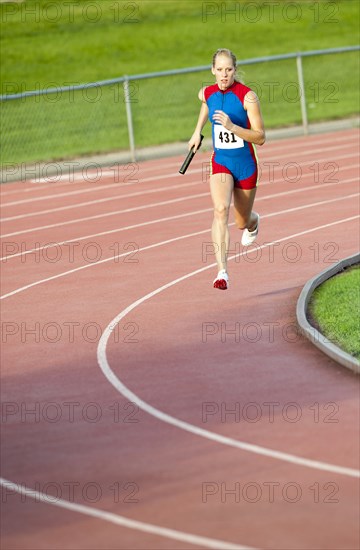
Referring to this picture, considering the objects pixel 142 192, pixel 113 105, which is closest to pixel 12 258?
pixel 142 192

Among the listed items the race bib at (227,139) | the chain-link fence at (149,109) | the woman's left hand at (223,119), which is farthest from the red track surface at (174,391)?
the chain-link fence at (149,109)

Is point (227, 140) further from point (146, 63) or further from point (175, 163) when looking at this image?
point (146, 63)

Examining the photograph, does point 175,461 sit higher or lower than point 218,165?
lower

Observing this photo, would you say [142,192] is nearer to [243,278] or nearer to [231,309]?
[243,278]

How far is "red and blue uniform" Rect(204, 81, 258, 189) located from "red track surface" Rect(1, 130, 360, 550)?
1.32 metres

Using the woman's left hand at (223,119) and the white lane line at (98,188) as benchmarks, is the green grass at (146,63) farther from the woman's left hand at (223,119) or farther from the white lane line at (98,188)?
the woman's left hand at (223,119)

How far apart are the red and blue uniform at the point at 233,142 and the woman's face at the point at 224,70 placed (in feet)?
0.58

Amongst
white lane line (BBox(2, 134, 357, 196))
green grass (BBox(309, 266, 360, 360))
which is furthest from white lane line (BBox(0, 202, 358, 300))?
white lane line (BBox(2, 134, 357, 196))

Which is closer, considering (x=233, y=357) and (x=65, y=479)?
(x=65, y=479)

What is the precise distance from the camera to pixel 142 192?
23078mm

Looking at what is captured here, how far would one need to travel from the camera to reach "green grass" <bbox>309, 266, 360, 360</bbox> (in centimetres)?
1194

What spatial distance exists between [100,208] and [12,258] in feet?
13.1

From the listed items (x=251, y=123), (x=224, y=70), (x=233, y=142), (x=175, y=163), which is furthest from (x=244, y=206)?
(x=175, y=163)

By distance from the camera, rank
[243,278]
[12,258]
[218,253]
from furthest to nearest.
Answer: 1. [12,258]
2. [243,278]
3. [218,253]
